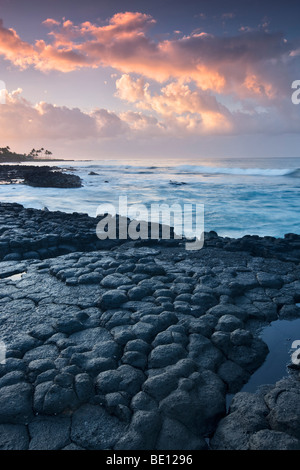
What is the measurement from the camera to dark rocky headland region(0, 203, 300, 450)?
2.56 meters

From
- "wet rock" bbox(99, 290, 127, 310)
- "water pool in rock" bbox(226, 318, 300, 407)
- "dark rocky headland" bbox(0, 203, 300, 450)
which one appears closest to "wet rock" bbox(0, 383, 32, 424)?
"dark rocky headland" bbox(0, 203, 300, 450)

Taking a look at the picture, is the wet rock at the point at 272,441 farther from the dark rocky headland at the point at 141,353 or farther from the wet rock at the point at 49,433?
the wet rock at the point at 49,433

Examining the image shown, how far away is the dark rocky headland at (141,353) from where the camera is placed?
256cm

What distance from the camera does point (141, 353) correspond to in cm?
343

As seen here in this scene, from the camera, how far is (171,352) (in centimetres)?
342

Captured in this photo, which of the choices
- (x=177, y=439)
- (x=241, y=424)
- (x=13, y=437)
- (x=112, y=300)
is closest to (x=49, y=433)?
(x=13, y=437)

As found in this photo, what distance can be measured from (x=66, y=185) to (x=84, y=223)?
1765 centimetres

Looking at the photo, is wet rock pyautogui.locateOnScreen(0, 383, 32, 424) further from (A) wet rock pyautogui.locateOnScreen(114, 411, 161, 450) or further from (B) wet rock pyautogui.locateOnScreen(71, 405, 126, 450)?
(A) wet rock pyautogui.locateOnScreen(114, 411, 161, 450)

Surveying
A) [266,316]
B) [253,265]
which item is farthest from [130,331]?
[253,265]

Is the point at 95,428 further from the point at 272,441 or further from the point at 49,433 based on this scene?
the point at 272,441

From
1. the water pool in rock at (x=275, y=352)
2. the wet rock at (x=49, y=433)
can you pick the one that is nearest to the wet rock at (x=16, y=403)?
the wet rock at (x=49, y=433)
